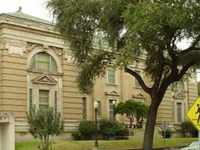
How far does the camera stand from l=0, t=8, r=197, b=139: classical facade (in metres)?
46.4

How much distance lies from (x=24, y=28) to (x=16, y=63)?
304cm

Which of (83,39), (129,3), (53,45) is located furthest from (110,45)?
(53,45)

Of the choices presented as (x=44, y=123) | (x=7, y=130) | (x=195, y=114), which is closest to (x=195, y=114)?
(x=195, y=114)

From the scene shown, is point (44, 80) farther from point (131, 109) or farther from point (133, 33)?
point (133, 33)

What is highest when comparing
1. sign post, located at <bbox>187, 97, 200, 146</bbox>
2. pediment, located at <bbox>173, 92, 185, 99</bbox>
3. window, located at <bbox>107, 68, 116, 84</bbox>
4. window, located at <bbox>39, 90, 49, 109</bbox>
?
window, located at <bbox>107, 68, 116, 84</bbox>

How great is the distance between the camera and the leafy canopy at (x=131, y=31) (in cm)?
2833

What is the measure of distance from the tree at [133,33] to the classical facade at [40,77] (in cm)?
745

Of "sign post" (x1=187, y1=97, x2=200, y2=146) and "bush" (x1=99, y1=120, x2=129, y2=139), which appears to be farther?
"bush" (x1=99, y1=120, x2=129, y2=139)

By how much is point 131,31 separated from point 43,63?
21.6 metres

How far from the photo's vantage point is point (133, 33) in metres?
29.2

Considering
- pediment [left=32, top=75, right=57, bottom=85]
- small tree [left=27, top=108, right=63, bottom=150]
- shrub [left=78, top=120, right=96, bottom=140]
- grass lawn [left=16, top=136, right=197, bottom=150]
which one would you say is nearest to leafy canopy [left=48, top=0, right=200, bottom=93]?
small tree [left=27, top=108, right=63, bottom=150]

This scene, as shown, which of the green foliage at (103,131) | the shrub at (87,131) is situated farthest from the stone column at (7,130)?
the shrub at (87,131)

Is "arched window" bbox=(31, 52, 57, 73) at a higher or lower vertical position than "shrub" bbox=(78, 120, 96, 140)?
higher

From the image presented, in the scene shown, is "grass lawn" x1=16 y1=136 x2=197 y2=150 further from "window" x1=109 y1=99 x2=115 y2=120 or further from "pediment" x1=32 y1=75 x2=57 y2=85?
"window" x1=109 y1=99 x2=115 y2=120
